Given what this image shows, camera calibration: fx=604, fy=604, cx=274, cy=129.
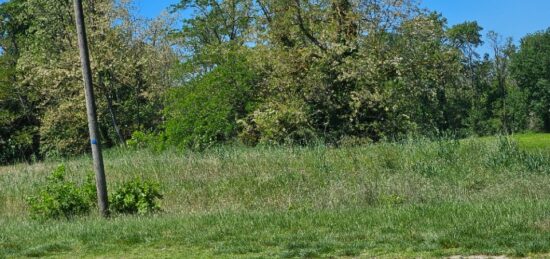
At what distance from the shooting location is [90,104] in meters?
11.2

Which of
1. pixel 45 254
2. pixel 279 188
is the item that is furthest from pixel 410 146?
pixel 45 254

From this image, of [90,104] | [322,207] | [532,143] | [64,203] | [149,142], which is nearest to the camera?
[322,207]

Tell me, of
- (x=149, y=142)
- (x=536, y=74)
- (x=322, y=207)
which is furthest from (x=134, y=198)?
(x=536, y=74)

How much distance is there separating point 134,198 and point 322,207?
3.81 metres

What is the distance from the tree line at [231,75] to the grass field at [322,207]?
141 inches

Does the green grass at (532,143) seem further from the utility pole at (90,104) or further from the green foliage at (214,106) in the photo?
the green foliage at (214,106)

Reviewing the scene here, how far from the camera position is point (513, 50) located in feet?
283

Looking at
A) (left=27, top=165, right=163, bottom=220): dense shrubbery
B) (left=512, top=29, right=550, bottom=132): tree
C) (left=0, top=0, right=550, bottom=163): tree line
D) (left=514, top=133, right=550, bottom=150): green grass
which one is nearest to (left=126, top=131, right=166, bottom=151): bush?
(left=0, top=0, right=550, bottom=163): tree line

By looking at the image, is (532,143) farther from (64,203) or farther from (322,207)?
(64,203)

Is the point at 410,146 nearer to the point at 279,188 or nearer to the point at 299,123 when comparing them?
the point at 279,188

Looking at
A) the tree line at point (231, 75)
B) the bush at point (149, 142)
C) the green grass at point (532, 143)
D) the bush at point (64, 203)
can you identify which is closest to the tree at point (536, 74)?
the green grass at point (532, 143)

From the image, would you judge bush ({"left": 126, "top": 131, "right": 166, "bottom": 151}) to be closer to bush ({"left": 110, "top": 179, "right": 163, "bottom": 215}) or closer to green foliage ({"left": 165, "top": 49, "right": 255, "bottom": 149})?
green foliage ({"left": 165, "top": 49, "right": 255, "bottom": 149})

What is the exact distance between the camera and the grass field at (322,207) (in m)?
7.68

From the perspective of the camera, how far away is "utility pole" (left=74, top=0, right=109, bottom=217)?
11.2m
